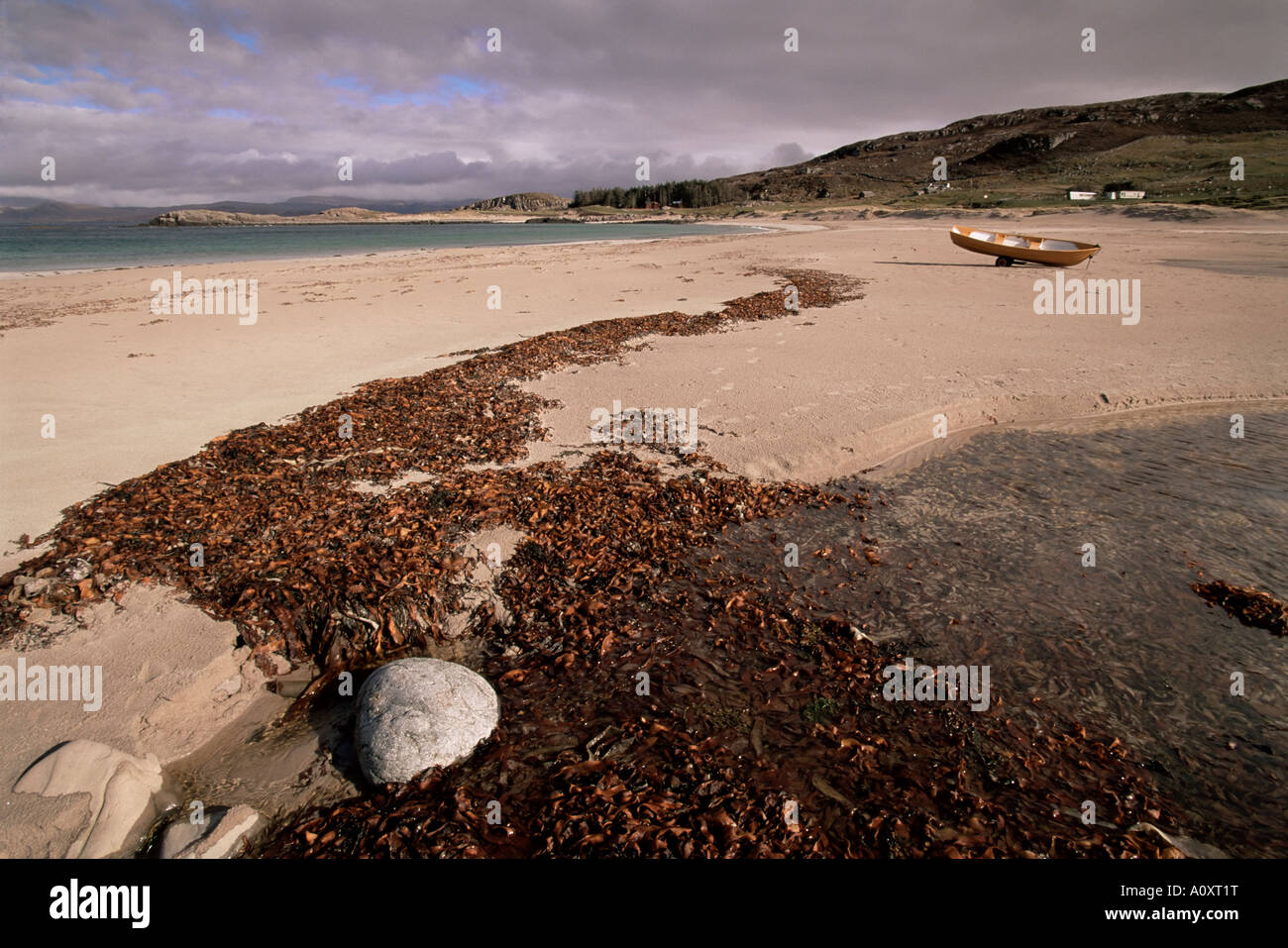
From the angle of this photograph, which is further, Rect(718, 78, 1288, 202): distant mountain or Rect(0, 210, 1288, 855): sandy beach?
Rect(718, 78, 1288, 202): distant mountain

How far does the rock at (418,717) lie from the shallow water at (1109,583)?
263 cm

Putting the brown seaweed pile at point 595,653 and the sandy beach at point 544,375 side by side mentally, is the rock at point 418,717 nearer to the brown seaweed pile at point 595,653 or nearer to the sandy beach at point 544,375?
the brown seaweed pile at point 595,653

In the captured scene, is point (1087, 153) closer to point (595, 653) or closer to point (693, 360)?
point (693, 360)

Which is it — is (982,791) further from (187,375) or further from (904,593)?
(187,375)

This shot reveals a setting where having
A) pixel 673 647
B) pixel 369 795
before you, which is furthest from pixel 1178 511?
pixel 369 795

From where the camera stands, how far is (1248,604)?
4902 millimetres

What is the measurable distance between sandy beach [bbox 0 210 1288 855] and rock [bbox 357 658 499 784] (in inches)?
38.7

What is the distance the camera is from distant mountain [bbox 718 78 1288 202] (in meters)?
54.8

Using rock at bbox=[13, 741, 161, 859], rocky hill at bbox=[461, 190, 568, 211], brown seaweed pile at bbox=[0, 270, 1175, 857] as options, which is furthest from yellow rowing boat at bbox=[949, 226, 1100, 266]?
rocky hill at bbox=[461, 190, 568, 211]

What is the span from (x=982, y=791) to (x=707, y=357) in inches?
353

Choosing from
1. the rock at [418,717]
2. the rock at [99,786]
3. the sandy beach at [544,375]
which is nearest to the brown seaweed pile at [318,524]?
the sandy beach at [544,375]

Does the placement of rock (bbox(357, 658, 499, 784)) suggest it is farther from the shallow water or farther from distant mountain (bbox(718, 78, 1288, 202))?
distant mountain (bbox(718, 78, 1288, 202))

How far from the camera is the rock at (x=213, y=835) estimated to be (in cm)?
294

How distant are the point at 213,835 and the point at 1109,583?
6.54 metres
